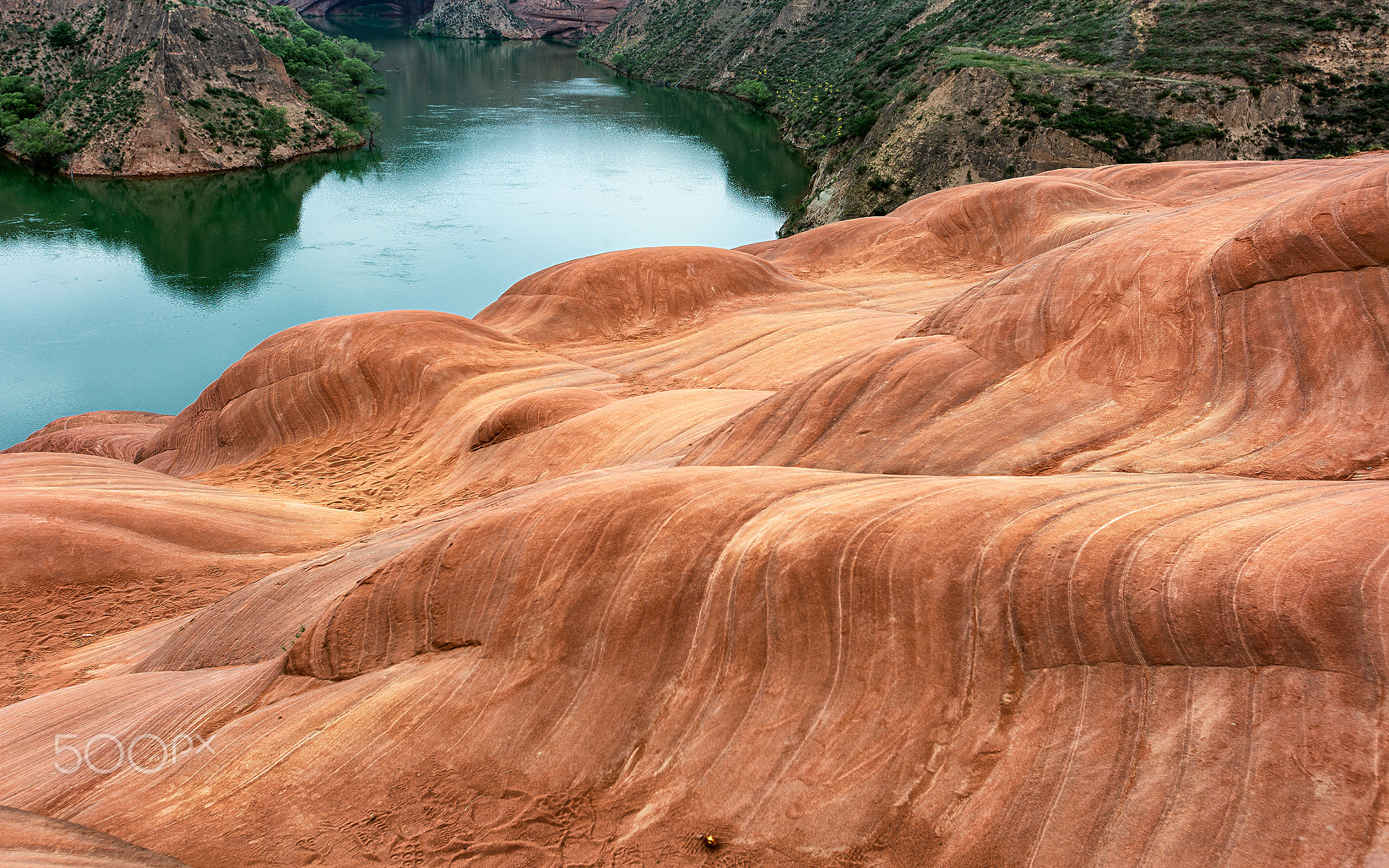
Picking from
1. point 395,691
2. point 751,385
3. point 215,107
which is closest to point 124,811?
point 395,691

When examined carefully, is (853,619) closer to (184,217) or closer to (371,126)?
(184,217)

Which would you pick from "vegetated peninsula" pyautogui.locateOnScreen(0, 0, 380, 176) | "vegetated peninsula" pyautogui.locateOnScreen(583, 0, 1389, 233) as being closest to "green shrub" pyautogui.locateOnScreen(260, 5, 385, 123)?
"vegetated peninsula" pyautogui.locateOnScreen(0, 0, 380, 176)

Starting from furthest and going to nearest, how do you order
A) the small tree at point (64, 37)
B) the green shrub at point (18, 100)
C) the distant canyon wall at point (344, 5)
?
the distant canyon wall at point (344, 5)
the small tree at point (64, 37)
the green shrub at point (18, 100)

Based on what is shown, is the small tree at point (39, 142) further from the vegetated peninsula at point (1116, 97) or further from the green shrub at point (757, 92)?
the green shrub at point (757, 92)

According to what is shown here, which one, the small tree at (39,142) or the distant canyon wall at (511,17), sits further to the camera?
the distant canyon wall at (511,17)

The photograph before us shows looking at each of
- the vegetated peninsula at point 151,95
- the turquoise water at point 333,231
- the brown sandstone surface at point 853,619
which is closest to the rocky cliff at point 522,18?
the turquoise water at point 333,231
